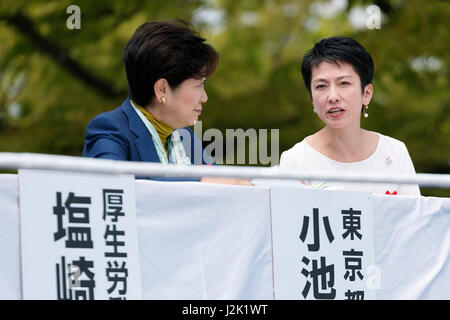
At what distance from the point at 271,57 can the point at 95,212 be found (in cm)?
966

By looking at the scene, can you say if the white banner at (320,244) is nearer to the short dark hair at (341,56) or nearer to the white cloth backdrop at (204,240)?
the white cloth backdrop at (204,240)

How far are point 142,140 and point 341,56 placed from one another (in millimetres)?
980

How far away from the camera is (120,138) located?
2666 millimetres

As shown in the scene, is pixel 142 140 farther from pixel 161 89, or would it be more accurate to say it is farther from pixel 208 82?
pixel 208 82

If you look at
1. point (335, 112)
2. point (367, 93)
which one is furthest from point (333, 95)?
point (367, 93)

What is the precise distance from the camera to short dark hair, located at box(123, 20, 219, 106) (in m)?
2.85

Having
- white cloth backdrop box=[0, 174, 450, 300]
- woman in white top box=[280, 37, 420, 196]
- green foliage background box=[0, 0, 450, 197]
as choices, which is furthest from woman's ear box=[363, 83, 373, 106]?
green foliage background box=[0, 0, 450, 197]

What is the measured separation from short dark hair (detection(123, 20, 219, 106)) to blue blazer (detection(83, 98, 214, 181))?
12 centimetres

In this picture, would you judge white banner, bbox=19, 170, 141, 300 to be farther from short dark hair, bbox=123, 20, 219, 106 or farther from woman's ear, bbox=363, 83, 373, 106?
woman's ear, bbox=363, 83, 373, 106

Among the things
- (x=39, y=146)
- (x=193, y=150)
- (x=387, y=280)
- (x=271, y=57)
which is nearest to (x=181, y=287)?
(x=387, y=280)

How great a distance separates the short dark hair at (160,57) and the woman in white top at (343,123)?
1.78 feet
